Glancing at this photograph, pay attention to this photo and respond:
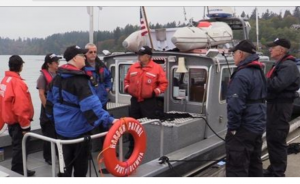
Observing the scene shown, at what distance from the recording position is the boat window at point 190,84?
505cm

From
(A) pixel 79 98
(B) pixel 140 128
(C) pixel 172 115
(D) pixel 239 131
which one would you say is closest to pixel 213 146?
(C) pixel 172 115

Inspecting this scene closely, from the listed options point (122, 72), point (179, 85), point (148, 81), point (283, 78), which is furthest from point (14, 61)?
point (283, 78)

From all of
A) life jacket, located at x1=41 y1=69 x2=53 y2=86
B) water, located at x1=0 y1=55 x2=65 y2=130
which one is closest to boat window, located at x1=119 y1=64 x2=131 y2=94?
water, located at x1=0 y1=55 x2=65 y2=130

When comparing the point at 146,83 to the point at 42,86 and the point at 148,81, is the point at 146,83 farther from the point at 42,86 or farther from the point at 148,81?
the point at 42,86

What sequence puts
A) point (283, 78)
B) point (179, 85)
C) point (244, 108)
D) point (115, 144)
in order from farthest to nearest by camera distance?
point (179, 85) → point (283, 78) → point (244, 108) → point (115, 144)

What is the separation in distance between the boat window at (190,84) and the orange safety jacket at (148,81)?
0.47m

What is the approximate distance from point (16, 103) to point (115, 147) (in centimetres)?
140

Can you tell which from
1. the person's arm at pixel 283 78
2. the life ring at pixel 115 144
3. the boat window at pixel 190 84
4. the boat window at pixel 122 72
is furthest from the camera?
the boat window at pixel 122 72

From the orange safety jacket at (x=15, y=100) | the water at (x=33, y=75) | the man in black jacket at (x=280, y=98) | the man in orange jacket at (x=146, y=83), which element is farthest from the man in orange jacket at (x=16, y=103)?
the man in black jacket at (x=280, y=98)

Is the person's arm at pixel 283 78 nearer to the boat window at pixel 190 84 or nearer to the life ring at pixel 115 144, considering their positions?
the boat window at pixel 190 84

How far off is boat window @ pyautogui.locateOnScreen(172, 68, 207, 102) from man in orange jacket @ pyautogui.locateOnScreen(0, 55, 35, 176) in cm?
230

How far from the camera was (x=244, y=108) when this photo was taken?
11.2 feet

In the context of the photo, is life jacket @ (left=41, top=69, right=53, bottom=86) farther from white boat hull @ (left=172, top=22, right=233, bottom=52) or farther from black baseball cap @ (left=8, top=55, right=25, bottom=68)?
white boat hull @ (left=172, top=22, right=233, bottom=52)

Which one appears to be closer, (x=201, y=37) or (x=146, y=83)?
(x=146, y=83)
